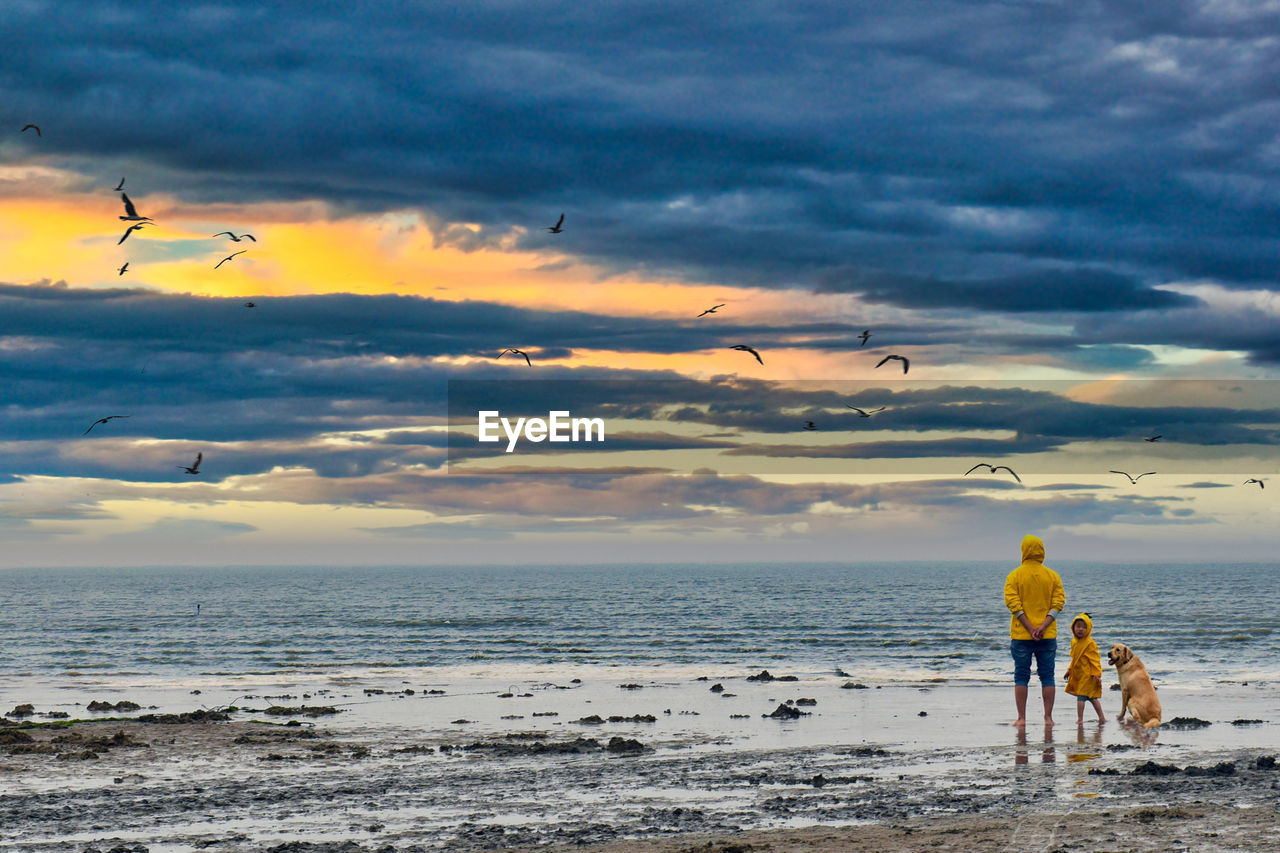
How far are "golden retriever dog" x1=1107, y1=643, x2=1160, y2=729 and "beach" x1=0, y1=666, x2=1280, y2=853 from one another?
1.24ft

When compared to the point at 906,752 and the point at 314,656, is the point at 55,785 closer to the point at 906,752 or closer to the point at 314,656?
the point at 906,752

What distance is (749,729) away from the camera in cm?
1792

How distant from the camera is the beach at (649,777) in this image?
10.2 m

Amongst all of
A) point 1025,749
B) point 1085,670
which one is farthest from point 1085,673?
point 1025,749

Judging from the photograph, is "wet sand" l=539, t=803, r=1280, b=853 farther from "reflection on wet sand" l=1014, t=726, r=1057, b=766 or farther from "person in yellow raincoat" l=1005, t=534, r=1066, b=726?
"person in yellow raincoat" l=1005, t=534, r=1066, b=726

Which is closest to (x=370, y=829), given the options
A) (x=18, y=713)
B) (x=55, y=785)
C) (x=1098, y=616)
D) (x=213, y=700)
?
(x=55, y=785)

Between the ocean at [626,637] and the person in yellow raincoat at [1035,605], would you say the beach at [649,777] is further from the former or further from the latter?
the ocean at [626,637]

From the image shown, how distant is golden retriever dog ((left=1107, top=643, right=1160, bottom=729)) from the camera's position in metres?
16.7

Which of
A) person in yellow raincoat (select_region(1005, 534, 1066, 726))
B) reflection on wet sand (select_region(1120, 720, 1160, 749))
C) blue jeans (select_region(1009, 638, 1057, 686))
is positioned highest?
person in yellow raincoat (select_region(1005, 534, 1066, 726))

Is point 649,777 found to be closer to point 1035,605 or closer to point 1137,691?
point 1035,605

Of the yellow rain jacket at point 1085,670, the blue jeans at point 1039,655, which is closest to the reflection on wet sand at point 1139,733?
the yellow rain jacket at point 1085,670

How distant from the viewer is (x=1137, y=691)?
16.8 metres

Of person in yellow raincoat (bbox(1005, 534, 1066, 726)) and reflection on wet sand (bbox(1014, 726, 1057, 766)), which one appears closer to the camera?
reflection on wet sand (bbox(1014, 726, 1057, 766))

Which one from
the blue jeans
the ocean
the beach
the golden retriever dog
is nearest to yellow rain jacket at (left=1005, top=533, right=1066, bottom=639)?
the blue jeans
